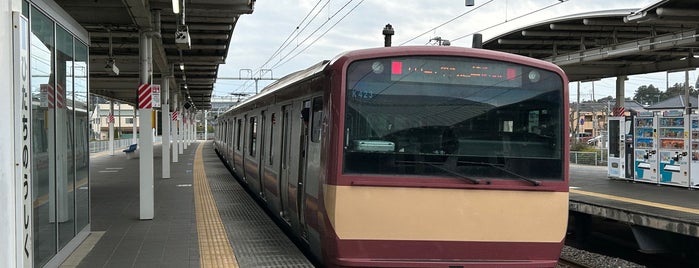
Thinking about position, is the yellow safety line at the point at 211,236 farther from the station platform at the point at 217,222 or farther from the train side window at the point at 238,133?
the train side window at the point at 238,133

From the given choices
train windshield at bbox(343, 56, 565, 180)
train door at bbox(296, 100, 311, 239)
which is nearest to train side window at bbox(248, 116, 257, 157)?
train door at bbox(296, 100, 311, 239)

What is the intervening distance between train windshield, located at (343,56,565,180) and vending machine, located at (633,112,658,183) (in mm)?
Result: 9732

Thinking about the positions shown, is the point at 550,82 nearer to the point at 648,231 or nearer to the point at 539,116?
the point at 539,116

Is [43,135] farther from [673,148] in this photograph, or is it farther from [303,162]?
[673,148]

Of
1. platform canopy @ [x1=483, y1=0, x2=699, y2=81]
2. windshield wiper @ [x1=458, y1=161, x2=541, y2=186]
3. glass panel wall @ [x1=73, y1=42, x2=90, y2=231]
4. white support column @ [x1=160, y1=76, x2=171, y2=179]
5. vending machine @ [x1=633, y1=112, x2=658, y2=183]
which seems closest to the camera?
windshield wiper @ [x1=458, y1=161, x2=541, y2=186]

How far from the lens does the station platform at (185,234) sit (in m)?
6.73

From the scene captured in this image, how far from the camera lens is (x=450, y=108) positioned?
5.55m

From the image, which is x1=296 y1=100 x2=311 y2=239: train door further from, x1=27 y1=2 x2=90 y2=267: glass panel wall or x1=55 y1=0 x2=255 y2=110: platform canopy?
x1=55 y1=0 x2=255 y2=110: platform canopy

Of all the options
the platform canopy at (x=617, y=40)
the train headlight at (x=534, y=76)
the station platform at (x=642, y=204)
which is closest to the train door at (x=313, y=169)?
the train headlight at (x=534, y=76)

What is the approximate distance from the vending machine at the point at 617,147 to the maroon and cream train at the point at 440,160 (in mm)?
10543

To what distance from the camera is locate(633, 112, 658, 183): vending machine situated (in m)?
14.0

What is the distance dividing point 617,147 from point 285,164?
35.9ft

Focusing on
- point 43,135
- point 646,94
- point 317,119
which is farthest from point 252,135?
point 646,94

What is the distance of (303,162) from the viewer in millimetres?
6824
